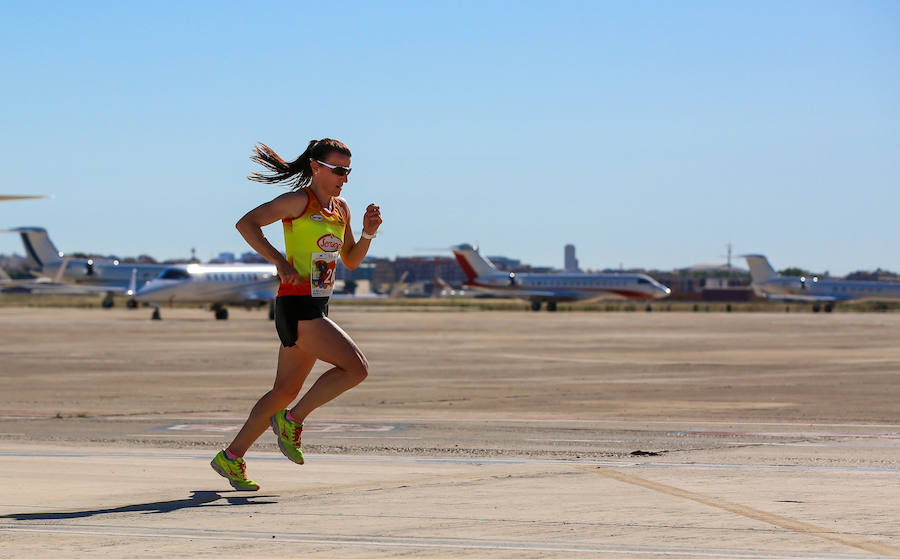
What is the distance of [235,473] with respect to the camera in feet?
22.3

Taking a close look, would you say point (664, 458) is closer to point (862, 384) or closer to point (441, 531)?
point (441, 531)

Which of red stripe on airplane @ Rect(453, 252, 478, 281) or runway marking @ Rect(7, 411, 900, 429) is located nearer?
runway marking @ Rect(7, 411, 900, 429)

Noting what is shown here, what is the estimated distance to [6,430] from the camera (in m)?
10.5

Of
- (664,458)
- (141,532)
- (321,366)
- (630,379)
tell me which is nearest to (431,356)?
(321,366)

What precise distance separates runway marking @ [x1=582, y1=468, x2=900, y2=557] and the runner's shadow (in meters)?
2.00

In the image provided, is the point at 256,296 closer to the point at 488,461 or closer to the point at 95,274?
the point at 95,274

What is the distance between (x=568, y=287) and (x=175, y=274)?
41.9 meters

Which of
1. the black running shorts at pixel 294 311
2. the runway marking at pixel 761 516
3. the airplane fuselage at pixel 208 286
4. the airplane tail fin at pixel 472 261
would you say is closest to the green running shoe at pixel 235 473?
the black running shorts at pixel 294 311

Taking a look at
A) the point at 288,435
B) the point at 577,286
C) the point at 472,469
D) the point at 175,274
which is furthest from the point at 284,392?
the point at 577,286

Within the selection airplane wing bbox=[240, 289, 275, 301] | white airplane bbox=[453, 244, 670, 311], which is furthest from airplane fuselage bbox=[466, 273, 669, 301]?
airplane wing bbox=[240, 289, 275, 301]

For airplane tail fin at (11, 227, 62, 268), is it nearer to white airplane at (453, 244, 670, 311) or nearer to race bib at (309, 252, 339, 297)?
white airplane at (453, 244, 670, 311)

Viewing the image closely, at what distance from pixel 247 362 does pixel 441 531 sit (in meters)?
19.4

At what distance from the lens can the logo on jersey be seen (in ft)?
22.6

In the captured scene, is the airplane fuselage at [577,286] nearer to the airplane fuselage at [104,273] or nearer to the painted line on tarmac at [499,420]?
the airplane fuselage at [104,273]
